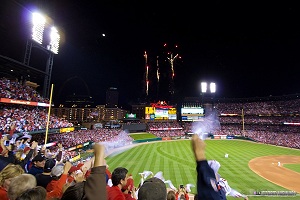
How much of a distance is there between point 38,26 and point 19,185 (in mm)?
36688

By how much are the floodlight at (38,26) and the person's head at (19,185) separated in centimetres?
3523

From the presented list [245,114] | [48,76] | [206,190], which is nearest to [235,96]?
[245,114]

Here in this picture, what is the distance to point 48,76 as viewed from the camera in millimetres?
36625

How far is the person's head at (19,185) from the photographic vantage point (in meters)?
2.52

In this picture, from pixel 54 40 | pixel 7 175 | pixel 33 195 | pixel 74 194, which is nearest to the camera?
pixel 74 194

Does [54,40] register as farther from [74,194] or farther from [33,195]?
[74,194]

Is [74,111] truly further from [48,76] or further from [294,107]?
[294,107]

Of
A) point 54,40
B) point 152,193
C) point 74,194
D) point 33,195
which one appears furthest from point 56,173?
point 54,40

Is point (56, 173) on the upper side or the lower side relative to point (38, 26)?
lower

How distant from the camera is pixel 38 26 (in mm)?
31172

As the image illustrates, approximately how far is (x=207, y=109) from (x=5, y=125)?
75.8m

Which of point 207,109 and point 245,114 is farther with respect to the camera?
point 207,109

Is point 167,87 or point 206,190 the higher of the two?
point 167,87

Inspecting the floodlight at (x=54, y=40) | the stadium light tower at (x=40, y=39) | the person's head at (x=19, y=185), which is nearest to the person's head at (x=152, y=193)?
the person's head at (x=19, y=185)
